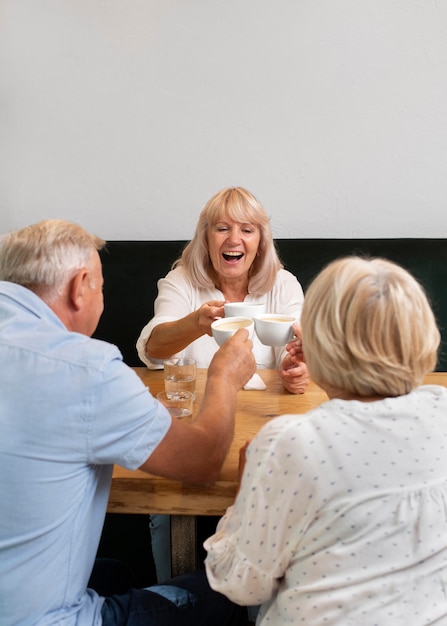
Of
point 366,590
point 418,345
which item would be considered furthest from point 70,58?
point 366,590

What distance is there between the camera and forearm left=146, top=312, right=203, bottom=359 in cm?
167

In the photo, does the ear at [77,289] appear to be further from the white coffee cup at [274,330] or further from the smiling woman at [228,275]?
the smiling woman at [228,275]

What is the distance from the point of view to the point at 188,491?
105 centimetres

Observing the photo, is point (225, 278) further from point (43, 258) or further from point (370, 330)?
point (370, 330)

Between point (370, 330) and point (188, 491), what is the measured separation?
1.58 ft

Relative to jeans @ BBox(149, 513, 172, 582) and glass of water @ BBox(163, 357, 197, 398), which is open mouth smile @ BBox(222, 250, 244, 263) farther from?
jeans @ BBox(149, 513, 172, 582)

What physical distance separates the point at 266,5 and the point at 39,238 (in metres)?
1.91

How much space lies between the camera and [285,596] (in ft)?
2.69

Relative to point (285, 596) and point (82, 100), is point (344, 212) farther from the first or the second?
point (285, 596)

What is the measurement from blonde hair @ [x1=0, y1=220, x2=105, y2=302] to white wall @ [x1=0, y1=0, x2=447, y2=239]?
64.3 inches

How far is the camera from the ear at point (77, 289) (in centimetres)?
102

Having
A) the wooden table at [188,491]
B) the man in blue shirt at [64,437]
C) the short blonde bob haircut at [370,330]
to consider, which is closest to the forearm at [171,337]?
the wooden table at [188,491]

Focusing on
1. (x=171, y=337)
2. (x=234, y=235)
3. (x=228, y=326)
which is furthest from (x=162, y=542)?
(x=234, y=235)

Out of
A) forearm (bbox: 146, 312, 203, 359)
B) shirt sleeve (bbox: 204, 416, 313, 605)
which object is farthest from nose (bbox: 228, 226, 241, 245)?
shirt sleeve (bbox: 204, 416, 313, 605)
